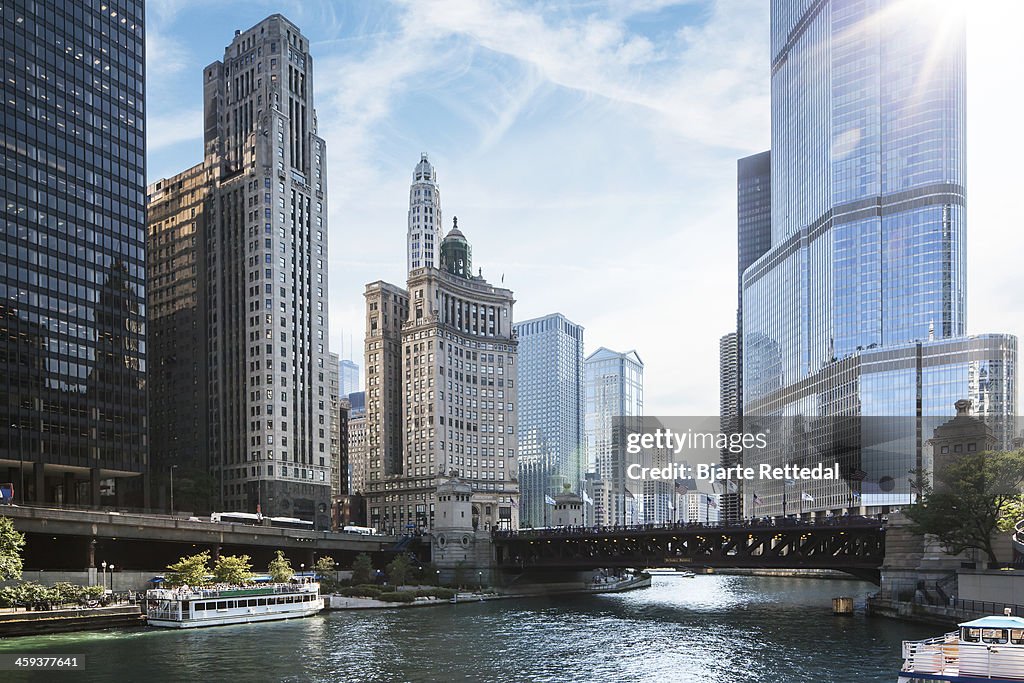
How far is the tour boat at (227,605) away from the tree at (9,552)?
16674 mm

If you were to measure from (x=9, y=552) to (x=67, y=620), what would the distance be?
32.0ft

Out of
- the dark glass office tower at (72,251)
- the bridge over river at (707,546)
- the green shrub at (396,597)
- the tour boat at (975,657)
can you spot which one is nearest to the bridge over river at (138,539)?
the dark glass office tower at (72,251)

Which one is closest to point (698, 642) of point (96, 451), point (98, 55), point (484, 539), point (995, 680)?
point (995, 680)

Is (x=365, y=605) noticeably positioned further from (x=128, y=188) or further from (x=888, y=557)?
(x=128, y=188)

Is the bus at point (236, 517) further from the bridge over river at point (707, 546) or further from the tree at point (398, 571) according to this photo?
the bridge over river at point (707, 546)

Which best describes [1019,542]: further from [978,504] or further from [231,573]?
[231,573]

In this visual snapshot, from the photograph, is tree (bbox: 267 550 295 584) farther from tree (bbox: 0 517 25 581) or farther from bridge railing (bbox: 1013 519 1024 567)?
bridge railing (bbox: 1013 519 1024 567)

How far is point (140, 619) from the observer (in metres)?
114

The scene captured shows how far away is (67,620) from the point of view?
10394cm

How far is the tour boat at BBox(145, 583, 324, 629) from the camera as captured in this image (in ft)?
372

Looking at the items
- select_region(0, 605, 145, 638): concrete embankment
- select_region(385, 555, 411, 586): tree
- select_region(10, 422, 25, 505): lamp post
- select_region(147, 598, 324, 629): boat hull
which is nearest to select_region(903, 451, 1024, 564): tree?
select_region(147, 598, 324, 629): boat hull

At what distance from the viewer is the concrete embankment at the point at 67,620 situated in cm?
9925

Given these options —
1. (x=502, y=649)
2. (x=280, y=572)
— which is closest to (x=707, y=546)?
(x=280, y=572)

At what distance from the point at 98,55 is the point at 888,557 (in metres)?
157
